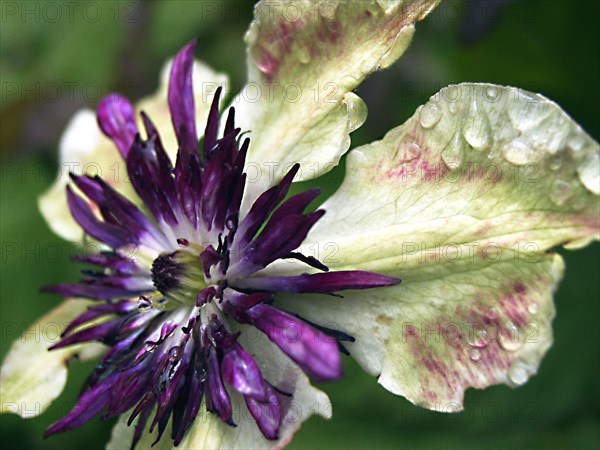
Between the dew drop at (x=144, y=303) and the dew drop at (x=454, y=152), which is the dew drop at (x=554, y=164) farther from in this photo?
the dew drop at (x=144, y=303)

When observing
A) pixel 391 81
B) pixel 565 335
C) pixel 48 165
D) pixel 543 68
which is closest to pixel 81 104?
pixel 48 165

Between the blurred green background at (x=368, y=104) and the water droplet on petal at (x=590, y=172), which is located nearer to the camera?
the water droplet on petal at (x=590, y=172)

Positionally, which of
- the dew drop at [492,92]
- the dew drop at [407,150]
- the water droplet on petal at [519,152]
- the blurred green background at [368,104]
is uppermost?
the dew drop at [492,92]

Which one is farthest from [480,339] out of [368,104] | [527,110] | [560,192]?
[368,104]

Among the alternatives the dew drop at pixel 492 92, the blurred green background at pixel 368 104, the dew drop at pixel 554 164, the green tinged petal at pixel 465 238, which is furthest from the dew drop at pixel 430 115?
the blurred green background at pixel 368 104

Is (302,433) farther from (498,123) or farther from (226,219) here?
(498,123)

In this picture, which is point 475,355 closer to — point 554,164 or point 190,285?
point 554,164
